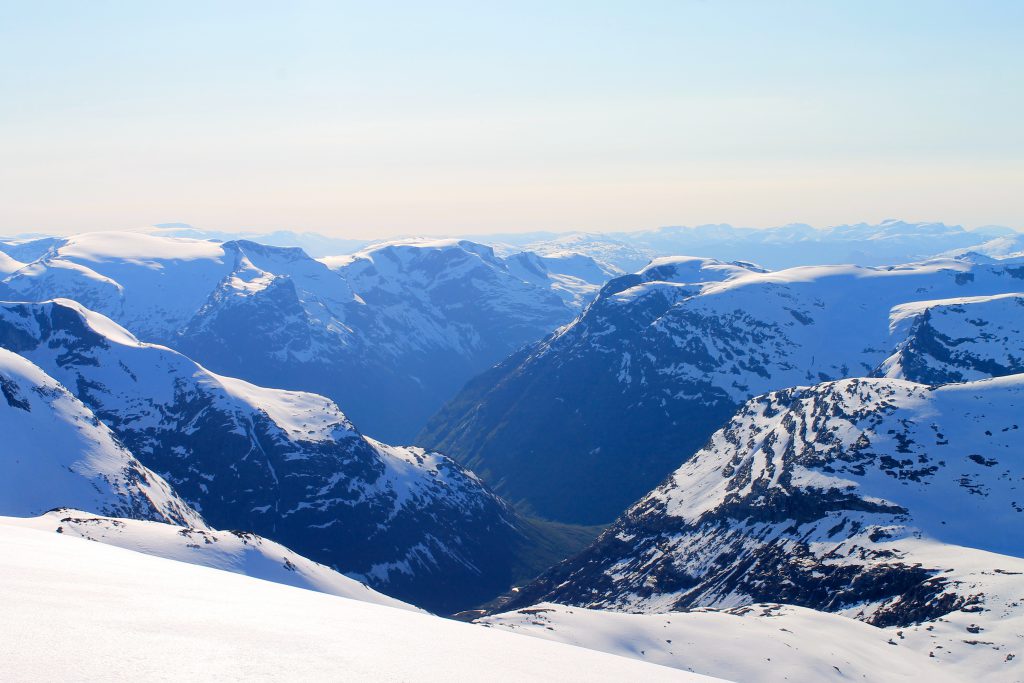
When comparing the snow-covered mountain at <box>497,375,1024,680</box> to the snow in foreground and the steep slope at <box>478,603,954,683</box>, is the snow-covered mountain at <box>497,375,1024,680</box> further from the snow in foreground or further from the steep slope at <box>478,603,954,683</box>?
the snow in foreground

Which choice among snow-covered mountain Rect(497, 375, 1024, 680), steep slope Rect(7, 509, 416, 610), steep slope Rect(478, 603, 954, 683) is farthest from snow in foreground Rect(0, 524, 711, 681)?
steep slope Rect(7, 509, 416, 610)

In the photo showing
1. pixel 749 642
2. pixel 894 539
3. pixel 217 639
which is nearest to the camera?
pixel 217 639

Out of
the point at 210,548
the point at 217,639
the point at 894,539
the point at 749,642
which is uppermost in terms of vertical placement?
the point at 217,639

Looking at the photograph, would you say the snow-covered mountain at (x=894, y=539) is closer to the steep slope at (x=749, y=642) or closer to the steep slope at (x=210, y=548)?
the steep slope at (x=749, y=642)

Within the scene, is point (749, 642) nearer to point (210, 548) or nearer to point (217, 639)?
point (210, 548)

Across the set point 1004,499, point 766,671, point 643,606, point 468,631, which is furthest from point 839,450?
point 468,631

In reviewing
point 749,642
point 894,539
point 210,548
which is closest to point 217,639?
point 749,642
